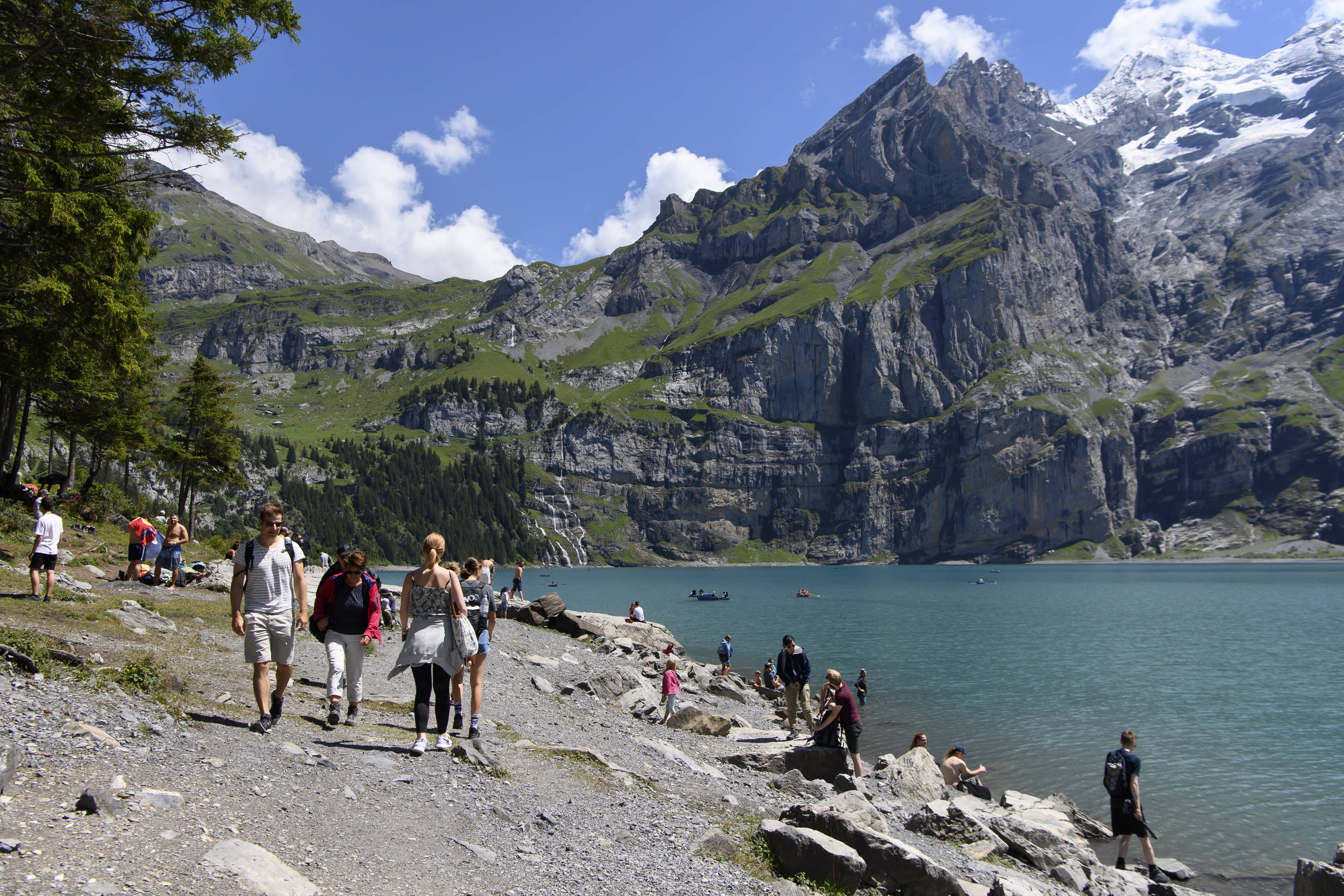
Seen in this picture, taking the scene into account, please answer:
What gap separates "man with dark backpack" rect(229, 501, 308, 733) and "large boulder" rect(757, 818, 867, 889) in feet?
24.1

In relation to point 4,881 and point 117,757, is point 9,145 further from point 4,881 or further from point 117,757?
point 4,881

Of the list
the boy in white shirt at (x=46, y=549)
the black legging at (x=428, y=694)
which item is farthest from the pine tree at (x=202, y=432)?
the black legging at (x=428, y=694)

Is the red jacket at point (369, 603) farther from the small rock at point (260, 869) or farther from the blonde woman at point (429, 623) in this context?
the small rock at point (260, 869)

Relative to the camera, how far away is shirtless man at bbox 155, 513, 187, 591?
26672 millimetres

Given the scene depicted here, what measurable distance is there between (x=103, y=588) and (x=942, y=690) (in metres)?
39.0

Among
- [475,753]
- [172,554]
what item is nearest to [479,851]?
[475,753]

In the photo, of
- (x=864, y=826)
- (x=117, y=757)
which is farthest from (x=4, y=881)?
(x=864, y=826)

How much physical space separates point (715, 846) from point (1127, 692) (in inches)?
1578

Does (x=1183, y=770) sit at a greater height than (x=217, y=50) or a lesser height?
lesser

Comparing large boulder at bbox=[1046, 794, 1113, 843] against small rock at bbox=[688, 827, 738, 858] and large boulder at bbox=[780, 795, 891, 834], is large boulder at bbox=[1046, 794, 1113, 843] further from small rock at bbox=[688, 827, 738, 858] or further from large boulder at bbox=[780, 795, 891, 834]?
small rock at bbox=[688, 827, 738, 858]

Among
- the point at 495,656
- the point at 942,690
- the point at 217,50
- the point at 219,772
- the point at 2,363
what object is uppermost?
the point at 217,50

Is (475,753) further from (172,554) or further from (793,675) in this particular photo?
(172,554)

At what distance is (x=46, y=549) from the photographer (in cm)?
1756

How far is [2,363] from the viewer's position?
2450cm
